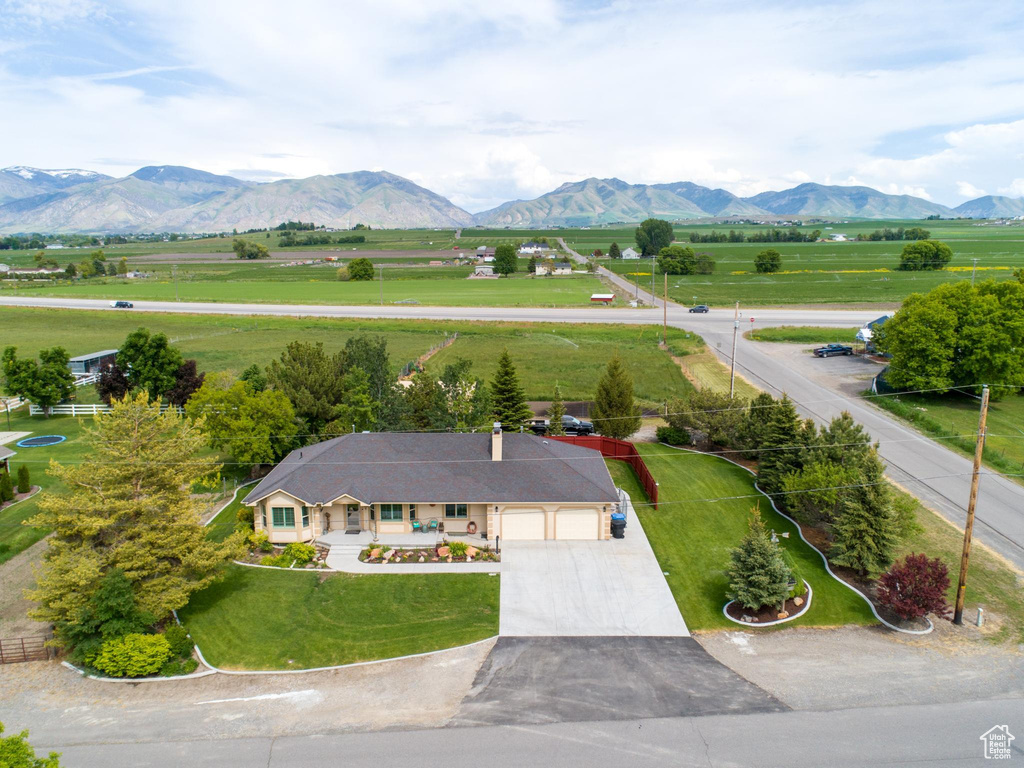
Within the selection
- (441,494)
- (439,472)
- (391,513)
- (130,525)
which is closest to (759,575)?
(441,494)

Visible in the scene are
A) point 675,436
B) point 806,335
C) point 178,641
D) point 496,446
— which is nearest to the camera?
point 178,641

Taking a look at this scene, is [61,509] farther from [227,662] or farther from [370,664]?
[370,664]

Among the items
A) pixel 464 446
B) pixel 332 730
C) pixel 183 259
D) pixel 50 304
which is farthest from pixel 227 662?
pixel 183 259

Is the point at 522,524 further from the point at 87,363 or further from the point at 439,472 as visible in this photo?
the point at 87,363

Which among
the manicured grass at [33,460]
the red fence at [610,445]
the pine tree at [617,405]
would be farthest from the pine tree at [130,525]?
the pine tree at [617,405]

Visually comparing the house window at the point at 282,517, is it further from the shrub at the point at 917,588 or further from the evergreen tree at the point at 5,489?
the shrub at the point at 917,588

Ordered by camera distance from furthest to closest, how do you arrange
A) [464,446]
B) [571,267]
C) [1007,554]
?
[571,267], [464,446], [1007,554]
